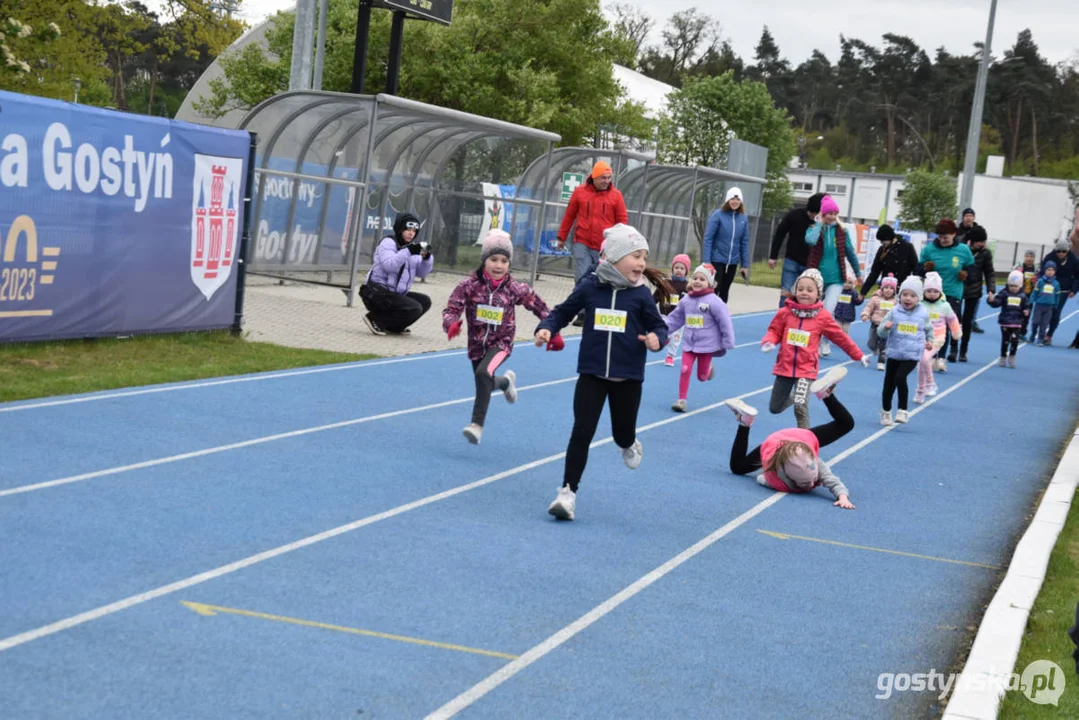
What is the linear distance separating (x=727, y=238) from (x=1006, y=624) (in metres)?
13.5

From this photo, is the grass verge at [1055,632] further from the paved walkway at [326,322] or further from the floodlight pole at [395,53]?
the floodlight pole at [395,53]

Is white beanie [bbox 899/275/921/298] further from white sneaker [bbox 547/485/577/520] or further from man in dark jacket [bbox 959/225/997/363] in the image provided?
man in dark jacket [bbox 959/225/997/363]

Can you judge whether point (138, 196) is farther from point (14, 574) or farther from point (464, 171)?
point (464, 171)

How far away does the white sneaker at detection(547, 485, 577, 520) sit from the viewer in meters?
8.05

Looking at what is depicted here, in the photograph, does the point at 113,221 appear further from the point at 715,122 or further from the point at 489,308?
the point at 715,122

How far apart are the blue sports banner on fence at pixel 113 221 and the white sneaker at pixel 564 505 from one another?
6255 millimetres

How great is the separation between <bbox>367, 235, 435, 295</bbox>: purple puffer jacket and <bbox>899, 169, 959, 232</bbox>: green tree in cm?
6090

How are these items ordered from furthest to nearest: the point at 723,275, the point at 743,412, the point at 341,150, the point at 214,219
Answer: the point at 341,150
the point at 723,275
the point at 214,219
the point at 743,412

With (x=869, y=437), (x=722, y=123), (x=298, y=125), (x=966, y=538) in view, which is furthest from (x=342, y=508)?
(x=722, y=123)

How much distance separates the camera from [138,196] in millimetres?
13531

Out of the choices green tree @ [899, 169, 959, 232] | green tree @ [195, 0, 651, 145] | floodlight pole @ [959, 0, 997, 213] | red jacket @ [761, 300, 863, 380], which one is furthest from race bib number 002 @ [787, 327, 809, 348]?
green tree @ [899, 169, 959, 232]

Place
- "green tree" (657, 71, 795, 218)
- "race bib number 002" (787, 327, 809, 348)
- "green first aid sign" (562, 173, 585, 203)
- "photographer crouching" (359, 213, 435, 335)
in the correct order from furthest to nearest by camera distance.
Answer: "green tree" (657, 71, 795, 218) < "green first aid sign" (562, 173, 585, 203) < "photographer crouching" (359, 213, 435, 335) < "race bib number 002" (787, 327, 809, 348)

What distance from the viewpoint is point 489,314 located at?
10227 mm

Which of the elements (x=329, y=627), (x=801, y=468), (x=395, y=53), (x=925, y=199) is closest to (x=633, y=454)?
(x=801, y=468)
